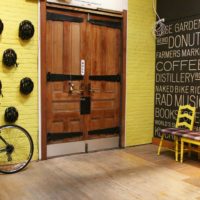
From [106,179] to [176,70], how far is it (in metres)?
2.42

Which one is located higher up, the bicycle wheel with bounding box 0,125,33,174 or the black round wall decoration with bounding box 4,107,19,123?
the black round wall decoration with bounding box 4,107,19,123

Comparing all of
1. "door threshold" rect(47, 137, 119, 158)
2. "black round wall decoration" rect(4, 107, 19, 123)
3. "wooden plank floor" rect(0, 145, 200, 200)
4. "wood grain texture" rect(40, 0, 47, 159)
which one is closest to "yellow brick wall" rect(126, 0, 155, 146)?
"door threshold" rect(47, 137, 119, 158)

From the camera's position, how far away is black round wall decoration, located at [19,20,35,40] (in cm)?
416

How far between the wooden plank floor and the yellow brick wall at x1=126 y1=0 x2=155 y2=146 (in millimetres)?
760

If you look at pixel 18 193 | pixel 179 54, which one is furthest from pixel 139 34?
pixel 18 193

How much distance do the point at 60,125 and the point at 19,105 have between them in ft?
2.46

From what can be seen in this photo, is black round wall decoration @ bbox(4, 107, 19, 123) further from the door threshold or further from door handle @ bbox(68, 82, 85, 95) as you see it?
door handle @ bbox(68, 82, 85, 95)

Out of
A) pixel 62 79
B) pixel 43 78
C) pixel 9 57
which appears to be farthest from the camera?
pixel 62 79

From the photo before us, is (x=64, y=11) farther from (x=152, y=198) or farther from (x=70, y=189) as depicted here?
(x=152, y=198)

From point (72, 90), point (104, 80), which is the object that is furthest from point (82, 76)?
point (104, 80)

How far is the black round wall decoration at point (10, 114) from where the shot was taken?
163 inches

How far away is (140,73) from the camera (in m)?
5.48

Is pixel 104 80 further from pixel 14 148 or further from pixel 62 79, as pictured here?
pixel 14 148

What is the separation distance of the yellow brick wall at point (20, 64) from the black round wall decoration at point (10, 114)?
69mm
